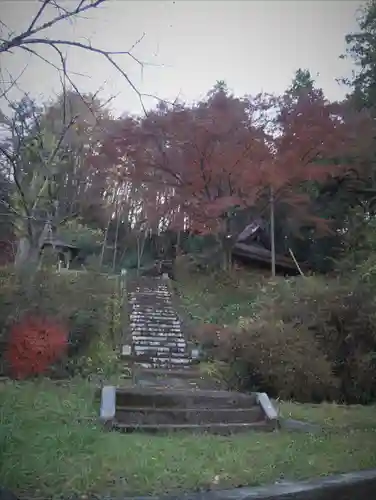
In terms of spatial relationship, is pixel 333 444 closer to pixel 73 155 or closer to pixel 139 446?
pixel 139 446

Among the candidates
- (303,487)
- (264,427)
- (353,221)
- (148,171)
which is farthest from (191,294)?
(303,487)

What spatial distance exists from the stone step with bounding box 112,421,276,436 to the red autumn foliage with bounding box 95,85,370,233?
7.95m

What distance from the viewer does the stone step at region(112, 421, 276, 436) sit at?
4.53m

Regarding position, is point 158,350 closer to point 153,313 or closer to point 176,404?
point 153,313

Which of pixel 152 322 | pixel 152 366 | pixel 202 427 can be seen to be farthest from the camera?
pixel 152 322

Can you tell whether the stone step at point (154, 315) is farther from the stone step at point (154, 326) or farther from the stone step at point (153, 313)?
the stone step at point (154, 326)

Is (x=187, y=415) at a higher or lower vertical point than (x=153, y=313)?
lower

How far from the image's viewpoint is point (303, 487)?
9.66ft

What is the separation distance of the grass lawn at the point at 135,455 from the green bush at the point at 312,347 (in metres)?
1.22

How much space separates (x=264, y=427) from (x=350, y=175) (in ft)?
31.3

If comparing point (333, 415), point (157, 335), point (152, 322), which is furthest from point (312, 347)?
point (152, 322)

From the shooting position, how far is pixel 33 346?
22.1 feet

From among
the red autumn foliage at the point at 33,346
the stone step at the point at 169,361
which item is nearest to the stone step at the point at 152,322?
the stone step at the point at 169,361

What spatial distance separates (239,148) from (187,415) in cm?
836
